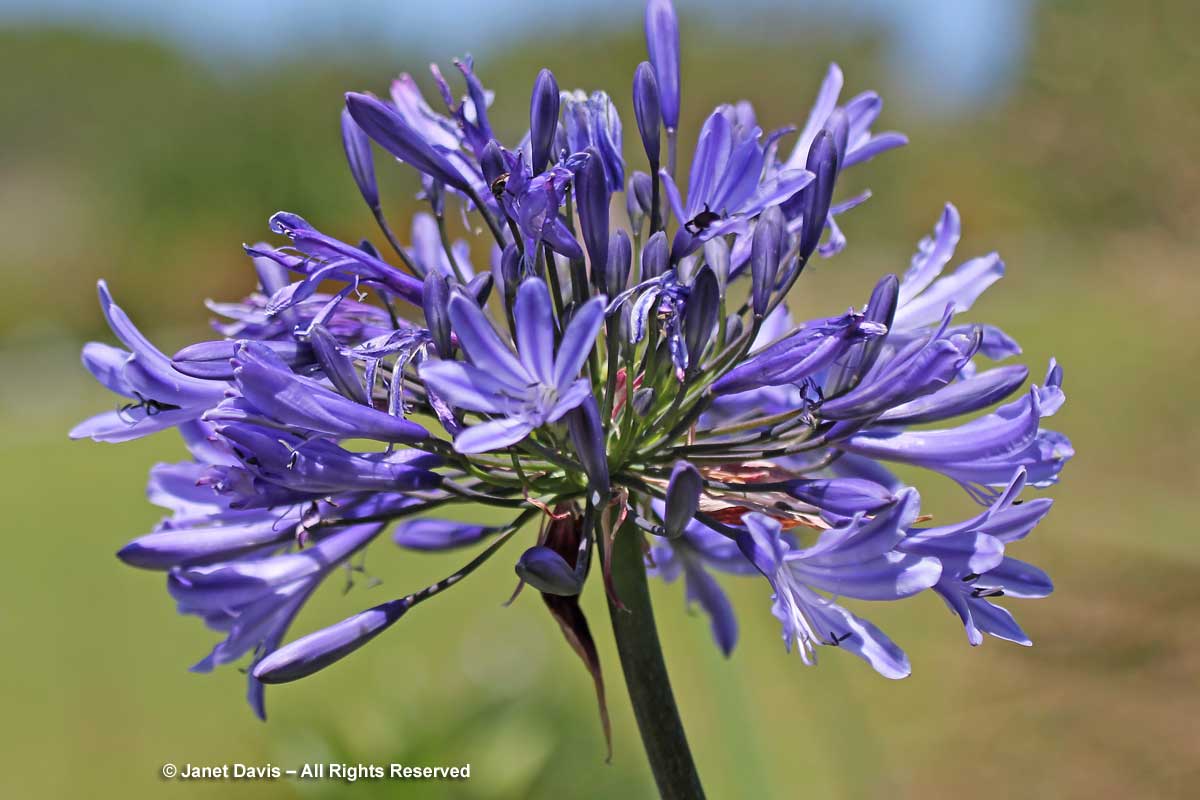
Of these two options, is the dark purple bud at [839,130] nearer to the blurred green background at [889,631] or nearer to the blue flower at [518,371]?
the blue flower at [518,371]

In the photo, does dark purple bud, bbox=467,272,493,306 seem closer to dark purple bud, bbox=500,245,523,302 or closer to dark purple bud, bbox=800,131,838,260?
dark purple bud, bbox=500,245,523,302

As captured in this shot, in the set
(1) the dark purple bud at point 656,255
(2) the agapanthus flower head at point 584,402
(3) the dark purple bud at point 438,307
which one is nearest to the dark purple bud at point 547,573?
(2) the agapanthus flower head at point 584,402

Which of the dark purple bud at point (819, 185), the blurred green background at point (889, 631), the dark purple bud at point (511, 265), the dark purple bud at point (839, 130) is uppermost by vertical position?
the dark purple bud at point (839, 130)

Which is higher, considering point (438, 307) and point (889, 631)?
point (438, 307)

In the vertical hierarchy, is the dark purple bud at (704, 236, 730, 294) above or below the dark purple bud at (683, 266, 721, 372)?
above

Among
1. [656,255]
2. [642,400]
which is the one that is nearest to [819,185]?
[656,255]

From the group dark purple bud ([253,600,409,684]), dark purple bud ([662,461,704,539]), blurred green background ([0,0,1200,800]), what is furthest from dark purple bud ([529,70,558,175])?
blurred green background ([0,0,1200,800])

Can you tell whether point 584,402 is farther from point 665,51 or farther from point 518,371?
point 665,51
